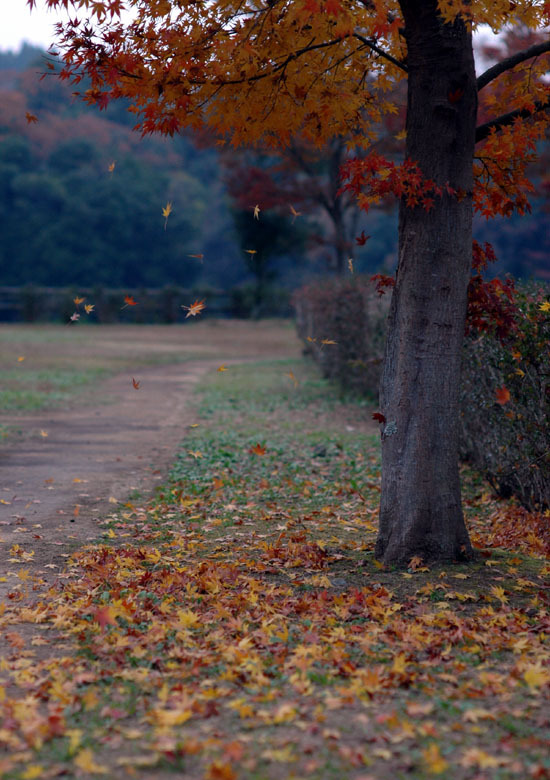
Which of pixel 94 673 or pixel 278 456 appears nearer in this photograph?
pixel 94 673

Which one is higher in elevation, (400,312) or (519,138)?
(519,138)

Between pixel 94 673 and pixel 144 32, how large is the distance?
12.4ft

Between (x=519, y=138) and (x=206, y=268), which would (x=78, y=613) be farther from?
(x=206, y=268)

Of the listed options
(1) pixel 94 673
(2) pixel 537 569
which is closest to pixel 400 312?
(2) pixel 537 569

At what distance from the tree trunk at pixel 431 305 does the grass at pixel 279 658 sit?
0.39 meters

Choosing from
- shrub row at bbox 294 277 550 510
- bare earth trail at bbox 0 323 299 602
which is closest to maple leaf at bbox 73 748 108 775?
bare earth trail at bbox 0 323 299 602

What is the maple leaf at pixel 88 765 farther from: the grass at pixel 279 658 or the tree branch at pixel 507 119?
the tree branch at pixel 507 119

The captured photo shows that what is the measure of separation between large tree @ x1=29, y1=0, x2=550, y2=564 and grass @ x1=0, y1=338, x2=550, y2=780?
681 mm

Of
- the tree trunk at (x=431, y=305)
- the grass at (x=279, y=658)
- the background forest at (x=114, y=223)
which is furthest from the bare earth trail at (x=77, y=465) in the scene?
the background forest at (x=114, y=223)

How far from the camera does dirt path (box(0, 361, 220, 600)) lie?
6121 mm

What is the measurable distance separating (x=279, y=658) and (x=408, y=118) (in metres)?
3.41

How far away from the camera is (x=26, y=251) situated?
41.7 meters

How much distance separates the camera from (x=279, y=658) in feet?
13.0

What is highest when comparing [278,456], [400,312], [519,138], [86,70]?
[86,70]
